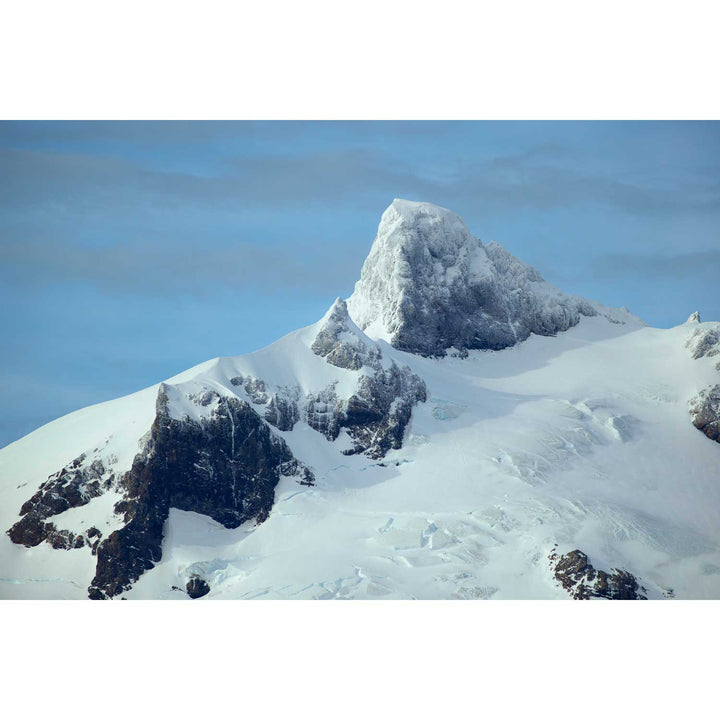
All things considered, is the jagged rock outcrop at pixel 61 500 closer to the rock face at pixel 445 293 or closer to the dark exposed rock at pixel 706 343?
the rock face at pixel 445 293

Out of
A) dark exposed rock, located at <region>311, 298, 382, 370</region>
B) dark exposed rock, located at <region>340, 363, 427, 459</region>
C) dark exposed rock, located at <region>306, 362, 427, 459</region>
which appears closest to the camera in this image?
dark exposed rock, located at <region>306, 362, 427, 459</region>

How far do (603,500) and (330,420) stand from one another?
22254 millimetres

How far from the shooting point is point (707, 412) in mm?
87500

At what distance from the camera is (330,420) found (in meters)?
81.4

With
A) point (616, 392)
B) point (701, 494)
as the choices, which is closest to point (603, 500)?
point (701, 494)

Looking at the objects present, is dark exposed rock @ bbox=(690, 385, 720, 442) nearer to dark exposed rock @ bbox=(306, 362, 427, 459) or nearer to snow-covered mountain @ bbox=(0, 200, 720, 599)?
snow-covered mountain @ bbox=(0, 200, 720, 599)

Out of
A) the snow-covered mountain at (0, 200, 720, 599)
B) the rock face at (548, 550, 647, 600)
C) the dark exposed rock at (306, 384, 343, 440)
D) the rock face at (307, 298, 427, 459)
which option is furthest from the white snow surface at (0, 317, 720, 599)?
the rock face at (307, 298, 427, 459)

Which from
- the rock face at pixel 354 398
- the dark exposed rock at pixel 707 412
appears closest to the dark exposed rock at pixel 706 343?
the dark exposed rock at pixel 707 412

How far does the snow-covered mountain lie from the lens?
65.3 metres

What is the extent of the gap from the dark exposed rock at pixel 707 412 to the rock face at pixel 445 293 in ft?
72.8

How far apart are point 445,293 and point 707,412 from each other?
2957 centimetres

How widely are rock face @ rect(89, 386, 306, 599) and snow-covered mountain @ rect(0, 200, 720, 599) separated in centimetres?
14

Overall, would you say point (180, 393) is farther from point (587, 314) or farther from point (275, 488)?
point (587, 314)

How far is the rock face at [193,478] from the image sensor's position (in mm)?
66875
